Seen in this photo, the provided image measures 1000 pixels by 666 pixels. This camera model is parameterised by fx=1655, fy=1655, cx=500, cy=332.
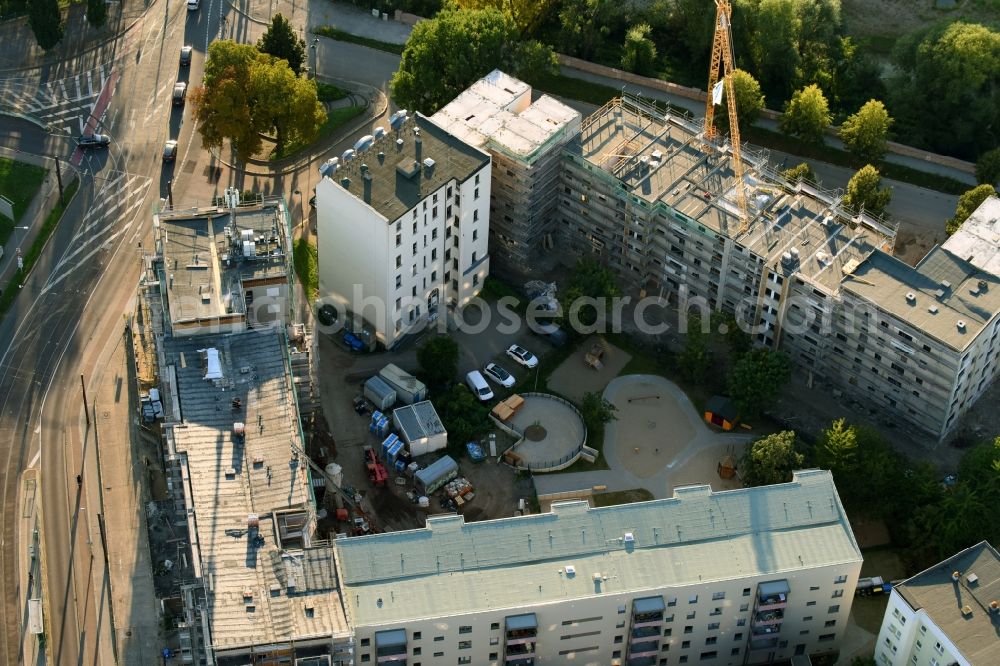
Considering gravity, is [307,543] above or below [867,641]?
above

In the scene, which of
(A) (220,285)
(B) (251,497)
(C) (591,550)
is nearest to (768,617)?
(C) (591,550)

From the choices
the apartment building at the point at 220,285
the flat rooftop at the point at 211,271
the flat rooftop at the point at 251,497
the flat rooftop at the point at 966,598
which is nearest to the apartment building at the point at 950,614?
the flat rooftop at the point at 966,598

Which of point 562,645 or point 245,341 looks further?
point 245,341

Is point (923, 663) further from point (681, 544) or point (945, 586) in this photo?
point (681, 544)

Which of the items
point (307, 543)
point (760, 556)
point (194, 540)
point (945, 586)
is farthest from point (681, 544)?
point (194, 540)

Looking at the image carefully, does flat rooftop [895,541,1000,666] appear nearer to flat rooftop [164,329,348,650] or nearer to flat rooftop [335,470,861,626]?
flat rooftop [335,470,861,626]

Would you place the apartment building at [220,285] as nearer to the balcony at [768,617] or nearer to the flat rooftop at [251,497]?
the flat rooftop at [251,497]

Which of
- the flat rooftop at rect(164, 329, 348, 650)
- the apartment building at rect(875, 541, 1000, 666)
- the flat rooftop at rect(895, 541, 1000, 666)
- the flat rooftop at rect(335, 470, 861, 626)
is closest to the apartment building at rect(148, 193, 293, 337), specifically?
the flat rooftop at rect(164, 329, 348, 650)
